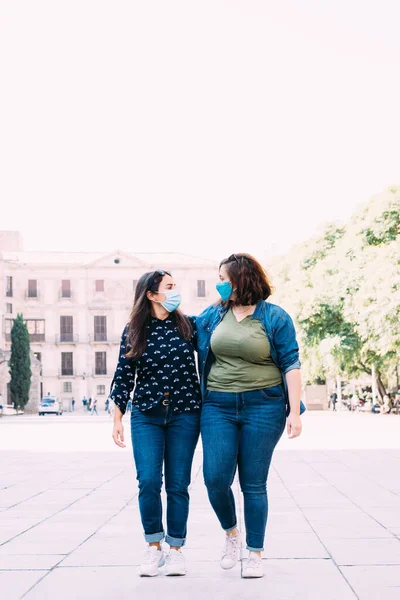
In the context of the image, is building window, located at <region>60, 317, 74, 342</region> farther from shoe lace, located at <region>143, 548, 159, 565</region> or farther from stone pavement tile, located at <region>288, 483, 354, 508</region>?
shoe lace, located at <region>143, 548, 159, 565</region>

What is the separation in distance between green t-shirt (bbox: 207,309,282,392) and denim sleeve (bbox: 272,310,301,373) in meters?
0.06

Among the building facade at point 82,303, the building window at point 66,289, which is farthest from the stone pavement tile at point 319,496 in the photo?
the building window at point 66,289

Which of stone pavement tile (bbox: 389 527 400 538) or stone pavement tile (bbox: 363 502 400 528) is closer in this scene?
stone pavement tile (bbox: 389 527 400 538)

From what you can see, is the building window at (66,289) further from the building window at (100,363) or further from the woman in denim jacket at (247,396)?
the woman in denim jacket at (247,396)

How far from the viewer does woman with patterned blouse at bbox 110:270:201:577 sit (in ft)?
18.1

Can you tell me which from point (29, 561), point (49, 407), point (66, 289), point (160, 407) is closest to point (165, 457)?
point (160, 407)

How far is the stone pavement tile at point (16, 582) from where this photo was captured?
511cm

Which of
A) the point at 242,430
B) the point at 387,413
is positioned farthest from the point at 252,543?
the point at 387,413

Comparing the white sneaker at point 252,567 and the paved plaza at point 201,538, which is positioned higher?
the white sneaker at point 252,567

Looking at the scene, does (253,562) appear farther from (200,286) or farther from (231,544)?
(200,286)

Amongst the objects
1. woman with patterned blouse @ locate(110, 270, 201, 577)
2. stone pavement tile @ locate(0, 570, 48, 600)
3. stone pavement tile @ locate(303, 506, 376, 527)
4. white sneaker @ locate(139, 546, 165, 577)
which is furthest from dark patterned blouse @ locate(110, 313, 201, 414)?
stone pavement tile @ locate(303, 506, 376, 527)

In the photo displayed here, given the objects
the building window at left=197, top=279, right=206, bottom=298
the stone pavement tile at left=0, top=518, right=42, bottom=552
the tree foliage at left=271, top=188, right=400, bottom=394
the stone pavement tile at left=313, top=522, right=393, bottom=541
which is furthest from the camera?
the building window at left=197, top=279, right=206, bottom=298

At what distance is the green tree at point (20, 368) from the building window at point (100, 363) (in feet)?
55.9

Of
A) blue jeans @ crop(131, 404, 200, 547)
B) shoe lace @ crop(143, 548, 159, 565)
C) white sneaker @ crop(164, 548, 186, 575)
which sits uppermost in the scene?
blue jeans @ crop(131, 404, 200, 547)
